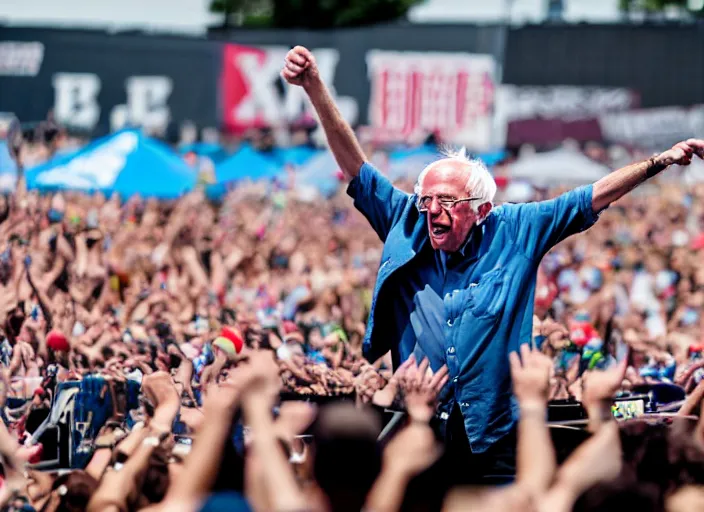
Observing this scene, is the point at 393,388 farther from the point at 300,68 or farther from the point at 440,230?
the point at 300,68

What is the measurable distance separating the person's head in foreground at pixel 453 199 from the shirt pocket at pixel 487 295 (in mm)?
177

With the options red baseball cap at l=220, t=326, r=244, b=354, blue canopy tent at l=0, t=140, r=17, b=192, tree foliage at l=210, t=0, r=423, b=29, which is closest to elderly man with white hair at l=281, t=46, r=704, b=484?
red baseball cap at l=220, t=326, r=244, b=354

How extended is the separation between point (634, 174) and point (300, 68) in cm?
134

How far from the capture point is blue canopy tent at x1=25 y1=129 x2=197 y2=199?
15914 mm

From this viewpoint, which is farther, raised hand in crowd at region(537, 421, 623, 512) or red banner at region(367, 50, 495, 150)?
red banner at region(367, 50, 495, 150)

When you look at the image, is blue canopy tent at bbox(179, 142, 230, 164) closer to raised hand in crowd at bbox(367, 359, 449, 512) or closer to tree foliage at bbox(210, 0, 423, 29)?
raised hand in crowd at bbox(367, 359, 449, 512)

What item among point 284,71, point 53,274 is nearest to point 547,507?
point 284,71

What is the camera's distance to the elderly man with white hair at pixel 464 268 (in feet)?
15.8

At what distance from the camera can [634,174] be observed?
5023 millimetres

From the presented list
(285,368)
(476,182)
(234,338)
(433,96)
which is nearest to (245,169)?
(433,96)

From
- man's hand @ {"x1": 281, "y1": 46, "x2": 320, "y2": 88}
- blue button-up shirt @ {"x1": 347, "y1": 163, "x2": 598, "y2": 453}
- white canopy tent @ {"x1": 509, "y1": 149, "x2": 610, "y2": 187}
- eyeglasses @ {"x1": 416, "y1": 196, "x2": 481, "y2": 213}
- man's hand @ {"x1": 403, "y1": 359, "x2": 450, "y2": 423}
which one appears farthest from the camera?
white canopy tent @ {"x1": 509, "y1": 149, "x2": 610, "y2": 187}

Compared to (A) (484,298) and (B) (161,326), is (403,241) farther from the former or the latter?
(B) (161,326)

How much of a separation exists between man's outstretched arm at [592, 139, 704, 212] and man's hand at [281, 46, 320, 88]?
1.18 m

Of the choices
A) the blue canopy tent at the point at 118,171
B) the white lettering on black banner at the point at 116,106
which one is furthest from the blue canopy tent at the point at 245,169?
the white lettering on black banner at the point at 116,106
